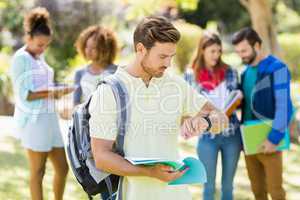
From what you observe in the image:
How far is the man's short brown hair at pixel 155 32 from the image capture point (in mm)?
2518

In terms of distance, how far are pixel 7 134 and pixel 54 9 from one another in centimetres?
569

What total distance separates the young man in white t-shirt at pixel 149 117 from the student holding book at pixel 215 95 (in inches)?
72.1

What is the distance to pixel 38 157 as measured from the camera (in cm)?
458

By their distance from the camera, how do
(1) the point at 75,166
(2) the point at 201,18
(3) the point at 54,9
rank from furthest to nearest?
1. (2) the point at 201,18
2. (3) the point at 54,9
3. (1) the point at 75,166

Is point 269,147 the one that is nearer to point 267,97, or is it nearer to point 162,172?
point 267,97

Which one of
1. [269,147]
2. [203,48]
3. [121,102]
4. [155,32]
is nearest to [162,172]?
[121,102]

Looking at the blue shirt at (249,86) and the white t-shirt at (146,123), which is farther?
the blue shirt at (249,86)

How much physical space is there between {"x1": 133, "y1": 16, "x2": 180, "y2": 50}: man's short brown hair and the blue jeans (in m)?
2.14

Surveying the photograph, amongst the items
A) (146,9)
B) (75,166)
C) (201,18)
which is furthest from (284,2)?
(75,166)

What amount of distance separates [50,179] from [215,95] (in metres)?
2.76

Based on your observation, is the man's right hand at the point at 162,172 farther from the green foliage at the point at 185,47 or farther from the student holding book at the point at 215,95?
the green foliage at the point at 185,47

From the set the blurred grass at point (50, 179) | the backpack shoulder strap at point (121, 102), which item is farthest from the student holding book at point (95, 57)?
the backpack shoulder strap at point (121, 102)

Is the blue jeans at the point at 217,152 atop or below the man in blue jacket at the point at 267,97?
below

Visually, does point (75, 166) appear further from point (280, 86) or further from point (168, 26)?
point (280, 86)
